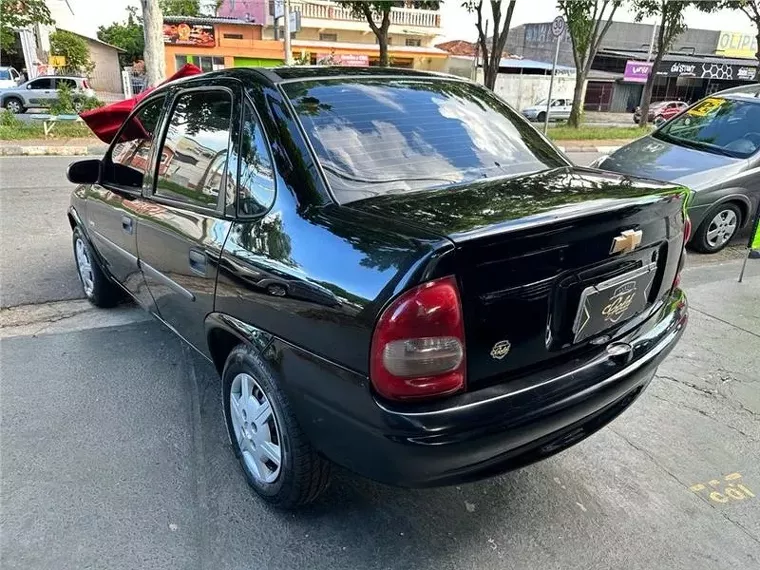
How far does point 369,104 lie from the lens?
2598 millimetres

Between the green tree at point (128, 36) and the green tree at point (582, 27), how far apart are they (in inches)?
1895

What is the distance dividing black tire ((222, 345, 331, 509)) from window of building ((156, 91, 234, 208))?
73cm

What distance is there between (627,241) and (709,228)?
15.7 feet

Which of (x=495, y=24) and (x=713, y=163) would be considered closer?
(x=713, y=163)

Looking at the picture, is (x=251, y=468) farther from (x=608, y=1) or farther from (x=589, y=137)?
(x=608, y=1)

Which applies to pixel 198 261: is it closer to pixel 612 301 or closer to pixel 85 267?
pixel 612 301

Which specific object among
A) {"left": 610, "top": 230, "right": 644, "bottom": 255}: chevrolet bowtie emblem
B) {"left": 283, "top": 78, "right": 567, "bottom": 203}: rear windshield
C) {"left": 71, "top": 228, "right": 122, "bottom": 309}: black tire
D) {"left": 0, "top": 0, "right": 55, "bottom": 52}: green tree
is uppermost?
{"left": 0, "top": 0, "right": 55, "bottom": 52}: green tree

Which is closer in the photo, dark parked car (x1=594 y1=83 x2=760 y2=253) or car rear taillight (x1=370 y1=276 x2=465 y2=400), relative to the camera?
car rear taillight (x1=370 y1=276 x2=465 y2=400)

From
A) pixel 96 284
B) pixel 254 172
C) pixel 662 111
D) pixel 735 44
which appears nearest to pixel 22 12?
pixel 96 284

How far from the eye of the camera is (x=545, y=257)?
189 cm

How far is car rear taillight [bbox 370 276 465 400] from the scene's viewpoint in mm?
1714

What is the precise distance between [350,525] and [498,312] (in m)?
1.15

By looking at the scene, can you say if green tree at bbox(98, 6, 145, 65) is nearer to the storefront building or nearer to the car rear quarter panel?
the storefront building

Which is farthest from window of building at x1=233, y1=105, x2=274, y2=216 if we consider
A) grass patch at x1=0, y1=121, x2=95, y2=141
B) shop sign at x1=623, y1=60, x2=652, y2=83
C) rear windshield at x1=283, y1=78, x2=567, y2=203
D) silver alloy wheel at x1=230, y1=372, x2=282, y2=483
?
shop sign at x1=623, y1=60, x2=652, y2=83
